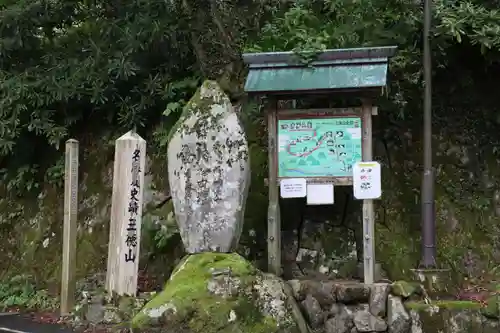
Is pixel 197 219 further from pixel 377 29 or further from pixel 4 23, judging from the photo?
pixel 4 23

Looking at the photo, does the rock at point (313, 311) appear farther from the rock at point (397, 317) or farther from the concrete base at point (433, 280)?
the concrete base at point (433, 280)

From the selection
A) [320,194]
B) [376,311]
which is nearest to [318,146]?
[320,194]

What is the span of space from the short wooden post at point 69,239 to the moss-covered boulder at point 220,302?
7.24 feet

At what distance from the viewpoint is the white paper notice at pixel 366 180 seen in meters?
6.73

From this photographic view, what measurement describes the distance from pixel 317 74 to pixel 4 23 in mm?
6312

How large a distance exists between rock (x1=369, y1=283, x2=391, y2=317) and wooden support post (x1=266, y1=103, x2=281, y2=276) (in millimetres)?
1261

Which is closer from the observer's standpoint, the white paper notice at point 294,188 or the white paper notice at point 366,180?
the white paper notice at point 366,180

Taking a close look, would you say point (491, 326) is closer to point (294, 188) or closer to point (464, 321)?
point (464, 321)

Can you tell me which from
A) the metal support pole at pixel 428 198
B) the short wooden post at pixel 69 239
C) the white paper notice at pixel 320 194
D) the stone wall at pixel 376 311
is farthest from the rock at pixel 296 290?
the short wooden post at pixel 69 239

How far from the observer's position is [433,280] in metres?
6.62

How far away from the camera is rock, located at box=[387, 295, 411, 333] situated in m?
6.18

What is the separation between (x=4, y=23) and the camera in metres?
10.0

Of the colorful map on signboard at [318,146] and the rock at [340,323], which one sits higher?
the colorful map on signboard at [318,146]

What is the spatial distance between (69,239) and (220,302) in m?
3.02
